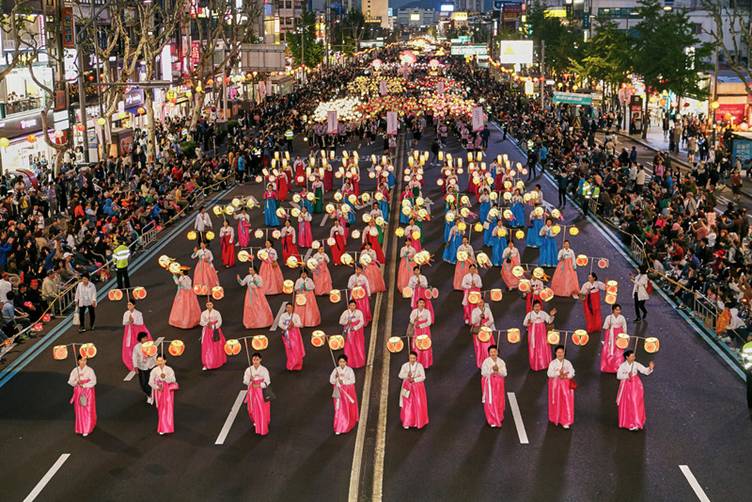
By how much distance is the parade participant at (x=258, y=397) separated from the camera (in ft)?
52.5

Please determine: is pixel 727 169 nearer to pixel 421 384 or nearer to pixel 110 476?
pixel 421 384

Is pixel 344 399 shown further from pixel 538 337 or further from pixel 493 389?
pixel 538 337

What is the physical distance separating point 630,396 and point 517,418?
1.87 metres

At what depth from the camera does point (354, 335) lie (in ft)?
63.4

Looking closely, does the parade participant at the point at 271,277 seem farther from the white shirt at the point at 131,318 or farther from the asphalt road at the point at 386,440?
the white shirt at the point at 131,318

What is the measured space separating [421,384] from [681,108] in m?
56.5

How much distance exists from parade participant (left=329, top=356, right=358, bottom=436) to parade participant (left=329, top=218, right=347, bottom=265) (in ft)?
36.3

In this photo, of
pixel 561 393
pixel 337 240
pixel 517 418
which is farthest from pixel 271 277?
pixel 561 393

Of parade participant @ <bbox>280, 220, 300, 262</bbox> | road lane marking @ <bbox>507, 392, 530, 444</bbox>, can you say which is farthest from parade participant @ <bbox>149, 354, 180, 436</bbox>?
parade participant @ <bbox>280, 220, 300, 262</bbox>

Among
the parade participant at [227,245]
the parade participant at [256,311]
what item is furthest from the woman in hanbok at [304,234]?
the parade participant at [256,311]

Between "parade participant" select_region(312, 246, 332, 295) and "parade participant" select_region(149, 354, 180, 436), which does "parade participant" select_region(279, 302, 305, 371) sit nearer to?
"parade participant" select_region(149, 354, 180, 436)

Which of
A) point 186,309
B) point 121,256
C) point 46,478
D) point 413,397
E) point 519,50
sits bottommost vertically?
point 46,478

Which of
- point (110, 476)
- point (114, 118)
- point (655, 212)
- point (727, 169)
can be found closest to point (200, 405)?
point (110, 476)

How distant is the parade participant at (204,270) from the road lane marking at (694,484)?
13.2m
